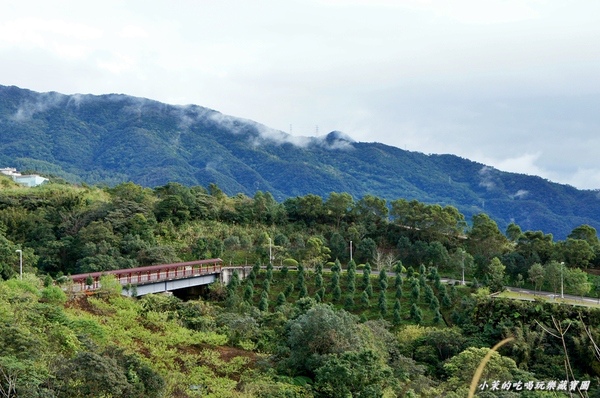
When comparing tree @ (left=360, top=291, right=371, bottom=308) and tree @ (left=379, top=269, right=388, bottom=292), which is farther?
tree @ (left=379, top=269, right=388, bottom=292)

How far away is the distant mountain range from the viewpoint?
464 feet

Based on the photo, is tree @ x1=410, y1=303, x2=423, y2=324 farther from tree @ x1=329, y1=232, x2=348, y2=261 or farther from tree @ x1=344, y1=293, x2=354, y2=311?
tree @ x1=329, y1=232, x2=348, y2=261

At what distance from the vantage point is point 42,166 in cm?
12681

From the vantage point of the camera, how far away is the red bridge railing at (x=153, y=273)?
110 feet

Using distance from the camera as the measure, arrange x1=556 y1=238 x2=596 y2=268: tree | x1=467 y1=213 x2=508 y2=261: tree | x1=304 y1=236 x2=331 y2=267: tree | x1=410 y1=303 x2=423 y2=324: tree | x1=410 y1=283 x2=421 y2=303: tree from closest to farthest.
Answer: x1=410 y1=303 x2=423 y2=324: tree, x1=410 y1=283 x2=421 y2=303: tree, x1=556 y1=238 x2=596 y2=268: tree, x1=304 y1=236 x2=331 y2=267: tree, x1=467 y1=213 x2=508 y2=261: tree

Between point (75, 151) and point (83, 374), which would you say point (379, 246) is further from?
point (75, 151)

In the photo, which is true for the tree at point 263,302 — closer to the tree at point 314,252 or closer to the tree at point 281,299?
the tree at point 281,299

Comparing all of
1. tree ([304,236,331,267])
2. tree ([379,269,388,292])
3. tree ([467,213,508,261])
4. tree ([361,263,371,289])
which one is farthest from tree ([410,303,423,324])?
tree ([467,213,508,261])

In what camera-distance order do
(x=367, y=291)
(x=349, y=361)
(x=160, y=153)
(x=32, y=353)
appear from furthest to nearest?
1. (x=160, y=153)
2. (x=367, y=291)
3. (x=349, y=361)
4. (x=32, y=353)

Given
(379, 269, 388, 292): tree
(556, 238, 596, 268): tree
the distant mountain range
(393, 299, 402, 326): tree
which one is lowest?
(393, 299, 402, 326): tree

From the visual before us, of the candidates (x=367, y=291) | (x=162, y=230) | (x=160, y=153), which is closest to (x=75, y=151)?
(x=160, y=153)

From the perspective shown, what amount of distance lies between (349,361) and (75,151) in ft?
482

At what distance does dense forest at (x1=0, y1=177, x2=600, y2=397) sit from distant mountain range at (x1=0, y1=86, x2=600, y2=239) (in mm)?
79824

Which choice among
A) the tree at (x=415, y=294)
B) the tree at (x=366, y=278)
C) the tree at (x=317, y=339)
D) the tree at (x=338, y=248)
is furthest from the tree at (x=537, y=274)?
the tree at (x=317, y=339)
